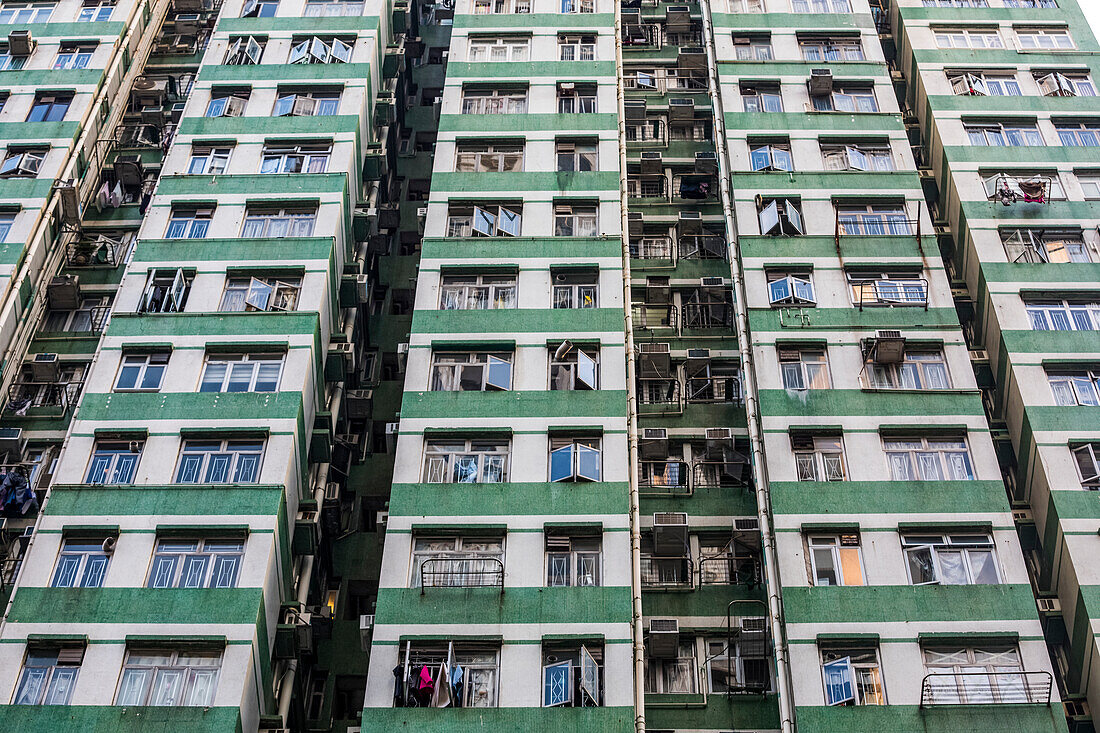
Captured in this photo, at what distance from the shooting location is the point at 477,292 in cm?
3575

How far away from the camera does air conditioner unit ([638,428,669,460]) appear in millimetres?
34750

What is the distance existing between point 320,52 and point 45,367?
13.3 metres

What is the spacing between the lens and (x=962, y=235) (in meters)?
38.1

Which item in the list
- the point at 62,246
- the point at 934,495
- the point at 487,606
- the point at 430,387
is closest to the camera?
the point at 487,606

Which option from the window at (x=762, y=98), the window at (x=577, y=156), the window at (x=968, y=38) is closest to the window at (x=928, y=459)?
the window at (x=577, y=156)

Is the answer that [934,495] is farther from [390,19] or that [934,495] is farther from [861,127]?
[390,19]

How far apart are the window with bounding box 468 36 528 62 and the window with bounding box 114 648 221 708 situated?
74.4 ft

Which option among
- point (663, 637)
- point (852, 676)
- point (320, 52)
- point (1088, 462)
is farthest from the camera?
point (320, 52)

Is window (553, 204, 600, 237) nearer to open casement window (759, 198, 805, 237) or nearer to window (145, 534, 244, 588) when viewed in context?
open casement window (759, 198, 805, 237)

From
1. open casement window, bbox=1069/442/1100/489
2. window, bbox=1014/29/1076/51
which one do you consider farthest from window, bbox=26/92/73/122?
open casement window, bbox=1069/442/1100/489

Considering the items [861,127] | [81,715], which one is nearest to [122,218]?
[81,715]

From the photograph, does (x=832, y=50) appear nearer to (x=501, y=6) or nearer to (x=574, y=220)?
(x=501, y=6)

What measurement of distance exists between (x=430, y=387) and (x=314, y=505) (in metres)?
4.23

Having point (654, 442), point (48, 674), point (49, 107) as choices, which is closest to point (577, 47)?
point (654, 442)
